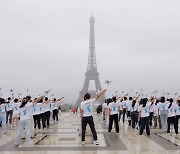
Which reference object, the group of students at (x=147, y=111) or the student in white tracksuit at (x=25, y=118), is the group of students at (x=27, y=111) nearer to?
the student in white tracksuit at (x=25, y=118)

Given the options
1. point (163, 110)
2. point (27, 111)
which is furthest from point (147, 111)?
point (27, 111)

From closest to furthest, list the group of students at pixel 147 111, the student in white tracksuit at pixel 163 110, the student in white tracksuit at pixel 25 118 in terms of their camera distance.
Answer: the student in white tracksuit at pixel 25 118
the group of students at pixel 147 111
the student in white tracksuit at pixel 163 110

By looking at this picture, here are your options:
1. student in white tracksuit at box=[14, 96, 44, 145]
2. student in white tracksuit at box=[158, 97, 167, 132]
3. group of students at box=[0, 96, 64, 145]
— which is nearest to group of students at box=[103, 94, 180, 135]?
student in white tracksuit at box=[158, 97, 167, 132]

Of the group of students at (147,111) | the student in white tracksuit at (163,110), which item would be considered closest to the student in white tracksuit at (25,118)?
the group of students at (147,111)

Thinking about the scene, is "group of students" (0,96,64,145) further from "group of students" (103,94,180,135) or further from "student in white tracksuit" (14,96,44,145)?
"group of students" (103,94,180,135)

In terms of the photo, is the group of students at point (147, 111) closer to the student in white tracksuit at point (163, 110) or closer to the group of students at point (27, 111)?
the student in white tracksuit at point (163, 110)

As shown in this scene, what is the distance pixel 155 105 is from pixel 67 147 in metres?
8.84

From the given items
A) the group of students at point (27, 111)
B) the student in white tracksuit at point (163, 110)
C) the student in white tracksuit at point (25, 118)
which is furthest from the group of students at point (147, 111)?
the student in white tracksuit at point (25, 118)

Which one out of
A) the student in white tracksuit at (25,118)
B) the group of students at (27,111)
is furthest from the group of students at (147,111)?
the student in white tracksuit at (25,118)

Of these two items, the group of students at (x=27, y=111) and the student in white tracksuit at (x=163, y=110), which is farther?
the student in white tracksuit at (x=163, y=110)

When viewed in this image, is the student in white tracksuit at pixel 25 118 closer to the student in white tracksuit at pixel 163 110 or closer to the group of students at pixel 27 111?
the group of students at pixel 27 111

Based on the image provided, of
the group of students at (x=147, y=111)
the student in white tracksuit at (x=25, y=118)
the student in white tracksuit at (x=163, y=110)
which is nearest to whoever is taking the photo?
the student in white tracksuit at (x=25, y=118)

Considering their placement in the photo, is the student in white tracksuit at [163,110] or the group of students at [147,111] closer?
the group of students at [147,111]

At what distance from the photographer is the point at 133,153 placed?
365 inches
